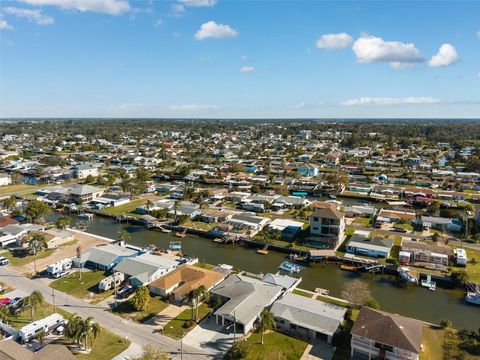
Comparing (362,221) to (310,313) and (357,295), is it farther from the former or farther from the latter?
(310,313)

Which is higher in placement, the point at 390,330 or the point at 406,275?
the point at 390,330

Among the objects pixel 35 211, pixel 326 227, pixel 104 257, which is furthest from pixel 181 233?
pixel 35 211

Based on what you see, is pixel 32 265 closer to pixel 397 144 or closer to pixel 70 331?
pixel 70 331

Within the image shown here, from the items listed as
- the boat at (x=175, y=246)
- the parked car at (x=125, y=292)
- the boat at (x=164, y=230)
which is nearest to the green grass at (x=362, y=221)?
the boat at (x=175, y=246)

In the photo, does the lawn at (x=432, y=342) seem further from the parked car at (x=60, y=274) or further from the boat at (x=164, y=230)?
the boat at (x=164, y=230)

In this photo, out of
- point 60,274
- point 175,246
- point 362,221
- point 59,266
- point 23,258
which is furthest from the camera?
point 362,221

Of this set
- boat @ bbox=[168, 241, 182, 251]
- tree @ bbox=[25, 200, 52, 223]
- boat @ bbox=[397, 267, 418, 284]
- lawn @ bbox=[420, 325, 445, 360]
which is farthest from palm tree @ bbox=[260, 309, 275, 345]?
tree @ bbox=[25, 200, 52, 223]
